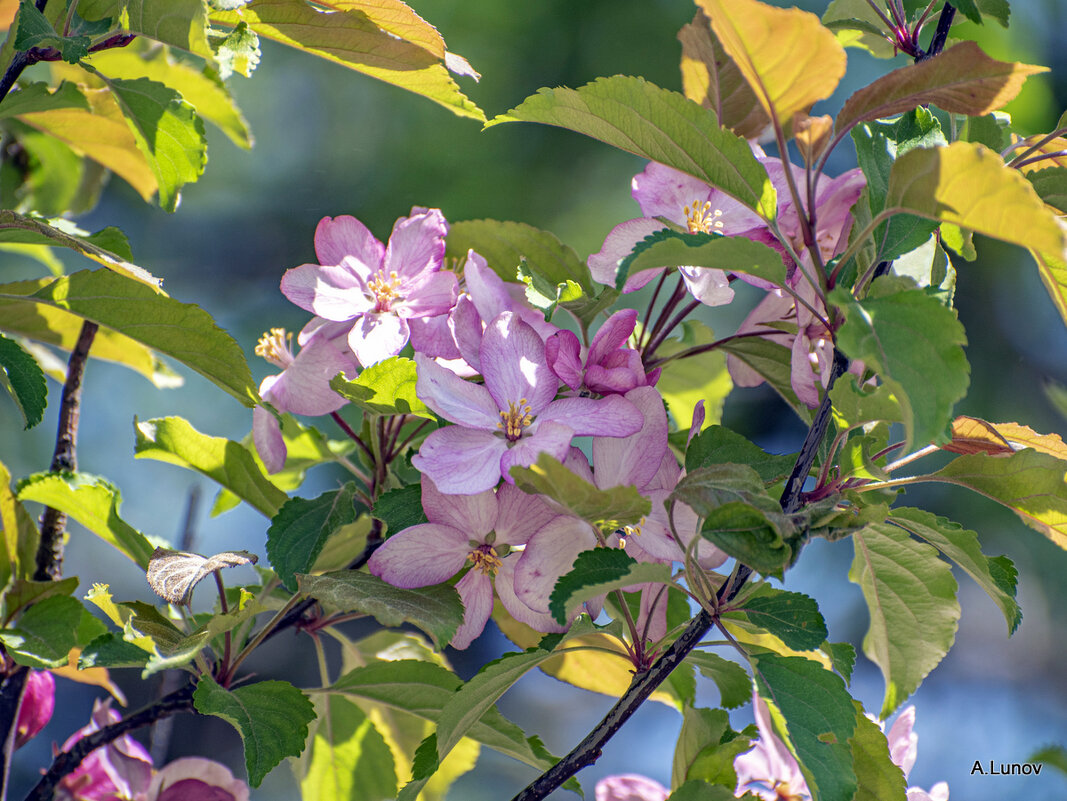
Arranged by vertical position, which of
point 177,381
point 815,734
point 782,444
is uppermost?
point 815,734

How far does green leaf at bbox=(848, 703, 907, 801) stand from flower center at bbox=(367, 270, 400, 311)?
15.9 inches

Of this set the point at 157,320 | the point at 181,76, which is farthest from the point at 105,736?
the point at 181,76

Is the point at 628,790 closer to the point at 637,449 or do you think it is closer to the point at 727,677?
the point at 727,677

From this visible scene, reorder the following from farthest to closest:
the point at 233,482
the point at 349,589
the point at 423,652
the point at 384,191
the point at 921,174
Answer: the point at 384,191
the point at 423,652
the point at 233,482
the point at 349,589
the point at 921,174

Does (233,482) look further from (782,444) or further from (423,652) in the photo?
(782,444)

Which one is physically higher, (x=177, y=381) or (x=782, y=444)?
(x=177, y=381)

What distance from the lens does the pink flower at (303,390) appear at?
1.97 feet

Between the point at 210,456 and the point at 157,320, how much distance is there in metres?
0.12

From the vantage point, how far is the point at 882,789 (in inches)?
22.6

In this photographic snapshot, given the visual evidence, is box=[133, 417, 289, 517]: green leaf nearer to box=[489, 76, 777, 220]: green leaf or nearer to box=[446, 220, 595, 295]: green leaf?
box=[446, 220, 595, 295]: green leaf

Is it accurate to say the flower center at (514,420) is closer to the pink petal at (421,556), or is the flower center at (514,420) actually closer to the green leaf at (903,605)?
the pink petal at (421,556)

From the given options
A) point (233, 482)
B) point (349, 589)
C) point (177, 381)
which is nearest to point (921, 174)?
point (349, 589)

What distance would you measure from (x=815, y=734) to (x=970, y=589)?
7.91 ft

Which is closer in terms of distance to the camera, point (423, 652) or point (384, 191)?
point (423, 652)
